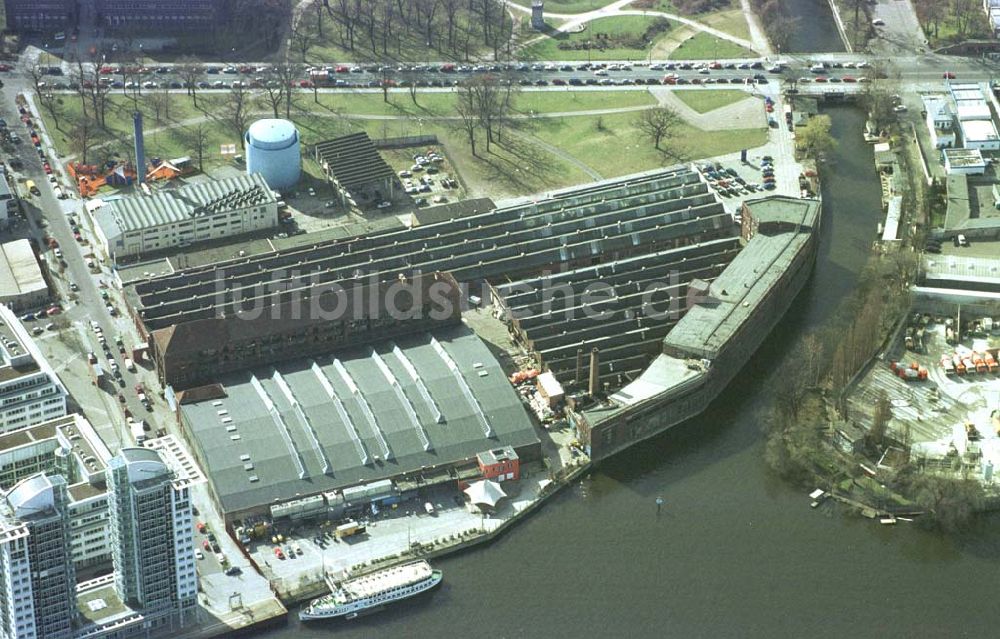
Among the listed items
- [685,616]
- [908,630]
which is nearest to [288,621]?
[685,616]

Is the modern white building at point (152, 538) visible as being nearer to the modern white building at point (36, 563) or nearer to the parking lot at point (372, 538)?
the modern white building at point (36, 563)

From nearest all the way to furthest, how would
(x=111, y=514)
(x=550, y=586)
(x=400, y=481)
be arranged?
(x=111, y=514)
(x=550, y=586)
(x=400, y=481)

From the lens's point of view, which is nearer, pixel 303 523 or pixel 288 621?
pixel 288 621

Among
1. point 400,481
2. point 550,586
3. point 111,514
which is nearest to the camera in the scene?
point 111,514

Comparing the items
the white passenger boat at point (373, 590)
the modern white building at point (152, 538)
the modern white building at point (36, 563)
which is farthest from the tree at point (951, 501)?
the modern white building at point (36, 563)

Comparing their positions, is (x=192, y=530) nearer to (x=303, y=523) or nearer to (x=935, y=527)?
(x=303, y=523)

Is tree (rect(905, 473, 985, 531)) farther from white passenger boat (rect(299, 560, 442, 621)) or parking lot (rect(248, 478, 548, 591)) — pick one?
white passenger boat (rect(299, 560, 442, 621))
